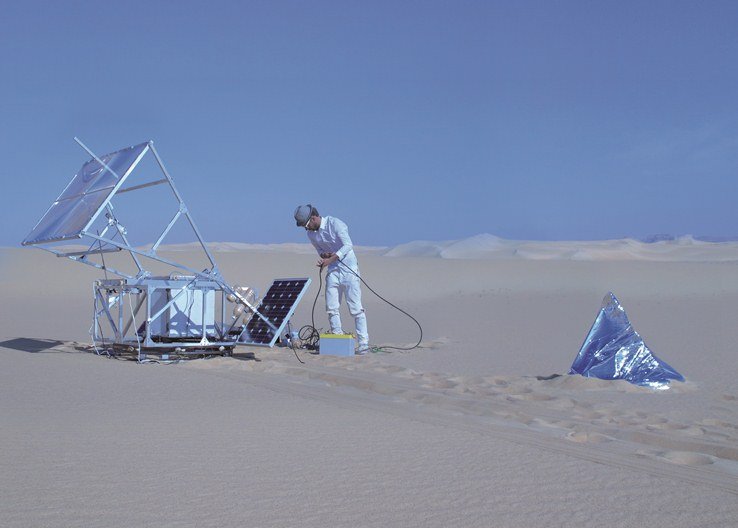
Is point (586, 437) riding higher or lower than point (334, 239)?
lower

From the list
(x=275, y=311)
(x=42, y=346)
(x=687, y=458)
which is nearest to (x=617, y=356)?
(x=687, y=458)

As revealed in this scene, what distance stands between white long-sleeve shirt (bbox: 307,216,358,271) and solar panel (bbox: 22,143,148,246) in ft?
9.43

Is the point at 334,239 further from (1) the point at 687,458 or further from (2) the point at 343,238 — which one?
(1) the point at 687,458

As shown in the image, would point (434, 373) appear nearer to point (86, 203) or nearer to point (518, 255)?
point (86, 203)

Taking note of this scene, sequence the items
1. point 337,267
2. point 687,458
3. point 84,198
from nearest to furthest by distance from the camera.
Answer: point 687,458 → point 84,198 → point 337,267

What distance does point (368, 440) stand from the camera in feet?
16.4

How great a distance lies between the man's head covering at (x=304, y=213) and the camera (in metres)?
11.2

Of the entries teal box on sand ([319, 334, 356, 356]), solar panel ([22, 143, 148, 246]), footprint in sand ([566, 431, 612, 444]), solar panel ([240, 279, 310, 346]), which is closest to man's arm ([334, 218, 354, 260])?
solar panel ([240, 279, 310, 346])

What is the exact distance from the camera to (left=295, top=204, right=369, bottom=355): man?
11125mm

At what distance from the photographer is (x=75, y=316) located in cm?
1881

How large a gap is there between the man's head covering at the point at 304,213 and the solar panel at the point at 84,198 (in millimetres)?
2475

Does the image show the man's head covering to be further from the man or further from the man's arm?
the man's arm

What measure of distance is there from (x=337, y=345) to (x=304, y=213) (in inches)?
80.7

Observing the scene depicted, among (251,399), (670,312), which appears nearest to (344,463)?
(251,399)
